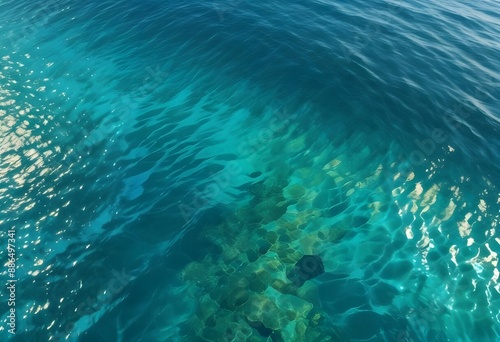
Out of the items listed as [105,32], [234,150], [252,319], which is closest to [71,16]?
[105,32]

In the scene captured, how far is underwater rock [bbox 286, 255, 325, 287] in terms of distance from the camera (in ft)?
42.5

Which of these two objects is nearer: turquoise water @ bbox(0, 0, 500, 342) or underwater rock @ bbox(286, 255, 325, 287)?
turquoise water @ bbox(0, 0, 500, 342)

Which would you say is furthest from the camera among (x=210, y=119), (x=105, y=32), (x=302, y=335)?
(x=105, y=32)

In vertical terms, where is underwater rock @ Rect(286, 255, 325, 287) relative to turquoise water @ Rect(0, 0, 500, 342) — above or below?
below

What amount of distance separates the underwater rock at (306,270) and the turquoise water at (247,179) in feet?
0.81

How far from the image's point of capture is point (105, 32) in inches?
1030

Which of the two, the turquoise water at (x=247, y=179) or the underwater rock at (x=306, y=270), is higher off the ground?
the turquoise water at (x=247, y=179)

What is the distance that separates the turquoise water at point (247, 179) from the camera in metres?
12.1

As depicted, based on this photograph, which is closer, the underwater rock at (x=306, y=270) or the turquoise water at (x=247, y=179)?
the turquoise water at (x=247, y=179)

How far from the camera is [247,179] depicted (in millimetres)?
16562

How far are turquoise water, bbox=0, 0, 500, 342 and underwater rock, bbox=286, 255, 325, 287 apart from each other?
246 mm

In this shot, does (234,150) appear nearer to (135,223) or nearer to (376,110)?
(135,223)

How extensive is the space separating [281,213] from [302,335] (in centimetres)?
527

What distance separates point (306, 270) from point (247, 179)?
550 centimetres
